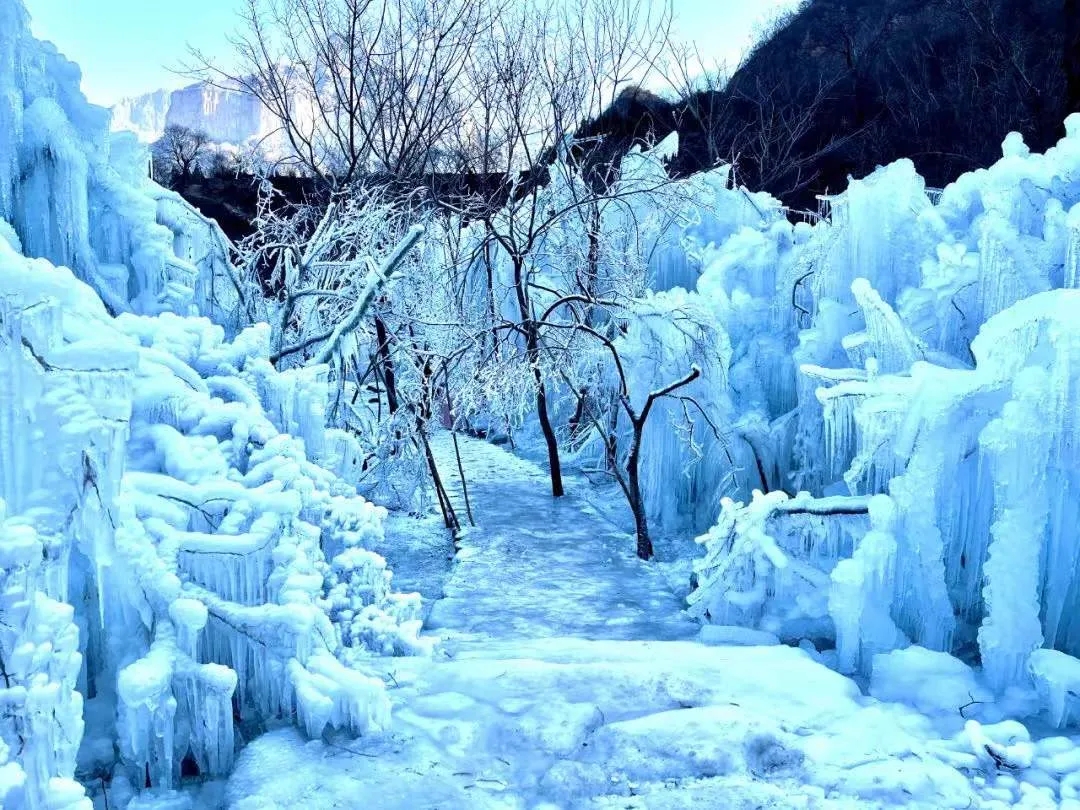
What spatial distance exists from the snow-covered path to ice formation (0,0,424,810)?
0.31m

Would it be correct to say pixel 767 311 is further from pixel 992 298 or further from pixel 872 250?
pixel 992 298

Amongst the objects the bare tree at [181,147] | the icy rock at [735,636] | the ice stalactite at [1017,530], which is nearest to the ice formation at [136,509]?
the icy rock at [735,636]

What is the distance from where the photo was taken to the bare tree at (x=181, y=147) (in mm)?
33812

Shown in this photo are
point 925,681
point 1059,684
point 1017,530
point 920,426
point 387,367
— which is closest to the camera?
point 1059,684

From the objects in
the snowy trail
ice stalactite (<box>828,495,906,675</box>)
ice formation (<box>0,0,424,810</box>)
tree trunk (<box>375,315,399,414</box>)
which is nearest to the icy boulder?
ice formation (<box>0,0,424,810</box>)

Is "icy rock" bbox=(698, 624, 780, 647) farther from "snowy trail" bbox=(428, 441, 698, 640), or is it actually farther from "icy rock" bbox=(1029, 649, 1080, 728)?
"icy rock" bbox=(1029, 649, 1080, 728)

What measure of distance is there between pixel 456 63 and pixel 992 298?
10193 millimetres

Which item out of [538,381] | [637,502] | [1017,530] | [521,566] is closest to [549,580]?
[521,566]

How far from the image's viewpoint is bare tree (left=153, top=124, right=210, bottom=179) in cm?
3381

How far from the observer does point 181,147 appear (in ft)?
111

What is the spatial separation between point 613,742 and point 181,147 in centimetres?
3580

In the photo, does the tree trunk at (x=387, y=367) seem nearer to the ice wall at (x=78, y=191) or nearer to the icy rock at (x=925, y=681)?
the ice wall at (x=78, y=191)

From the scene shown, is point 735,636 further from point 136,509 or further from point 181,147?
point 181,147

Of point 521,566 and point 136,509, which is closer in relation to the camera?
point 136,509
